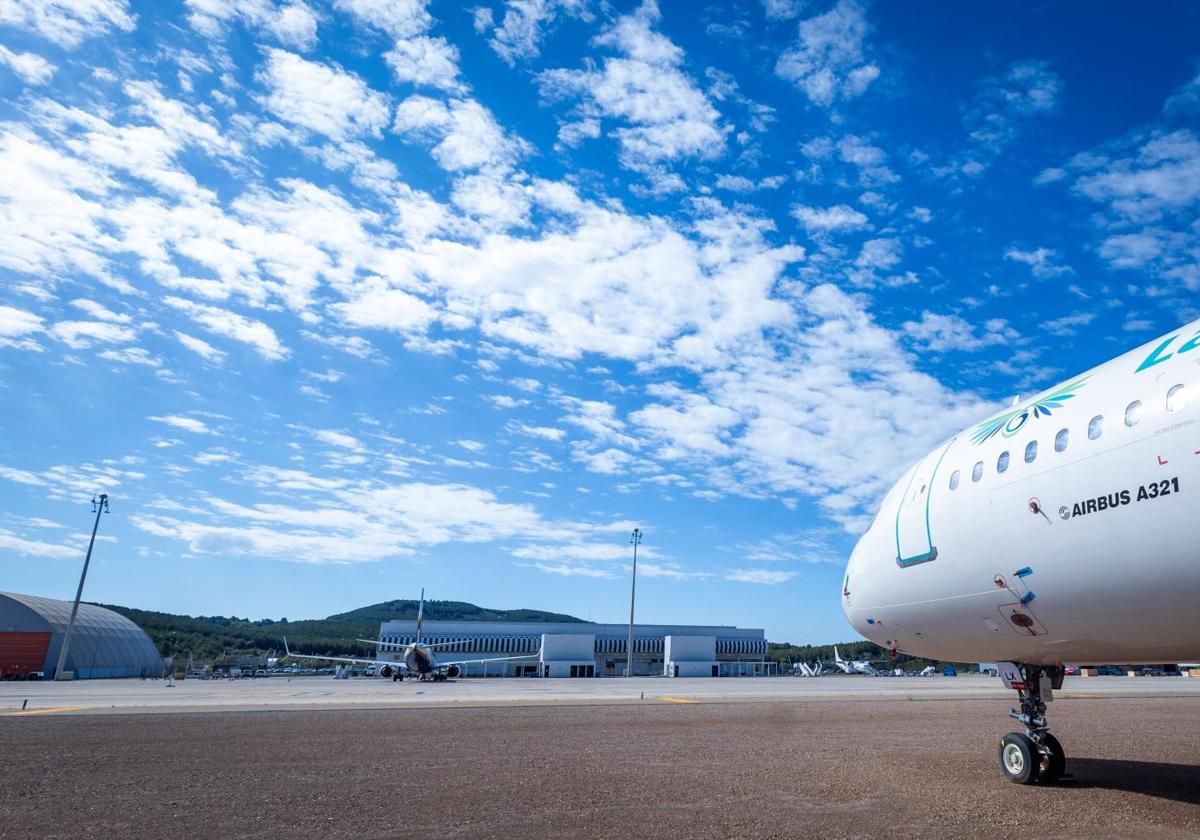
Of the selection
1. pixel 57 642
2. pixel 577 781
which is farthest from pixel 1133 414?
pixel 57 642

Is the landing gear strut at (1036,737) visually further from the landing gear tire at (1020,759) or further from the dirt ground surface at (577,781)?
the dirt ground surface at (577,781)

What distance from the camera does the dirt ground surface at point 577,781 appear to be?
910cm

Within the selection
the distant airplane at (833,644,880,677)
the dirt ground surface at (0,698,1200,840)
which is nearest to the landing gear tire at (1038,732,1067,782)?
the dirt ground surface at (0,698,1200,840)

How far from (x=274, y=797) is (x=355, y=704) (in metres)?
21.2

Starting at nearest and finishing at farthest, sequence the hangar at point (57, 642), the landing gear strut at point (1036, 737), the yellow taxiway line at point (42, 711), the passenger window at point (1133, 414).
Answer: the passenger window at point (1133, 414), the landing gear strut at point (1036, 737), the yellow taxiway line at point (42, 711), the hangar at point (57, 642)

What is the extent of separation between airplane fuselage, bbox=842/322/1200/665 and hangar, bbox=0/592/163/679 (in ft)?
253

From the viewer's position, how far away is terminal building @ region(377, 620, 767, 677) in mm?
95438

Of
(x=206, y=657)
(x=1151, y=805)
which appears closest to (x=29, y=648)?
(x=1151, y=805)

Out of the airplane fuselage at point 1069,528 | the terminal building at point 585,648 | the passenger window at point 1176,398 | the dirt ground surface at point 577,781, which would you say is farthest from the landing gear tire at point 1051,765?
the terminal building at point 585,648

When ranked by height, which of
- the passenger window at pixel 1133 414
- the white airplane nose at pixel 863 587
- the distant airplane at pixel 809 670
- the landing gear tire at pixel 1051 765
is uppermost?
the passenger window at pixel 1133 414

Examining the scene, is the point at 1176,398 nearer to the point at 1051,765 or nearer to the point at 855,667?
the point at 1051,765

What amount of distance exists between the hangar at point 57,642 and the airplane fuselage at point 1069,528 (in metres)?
77.0

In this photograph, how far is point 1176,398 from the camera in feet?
24.1

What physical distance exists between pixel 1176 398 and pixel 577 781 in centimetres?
1012
